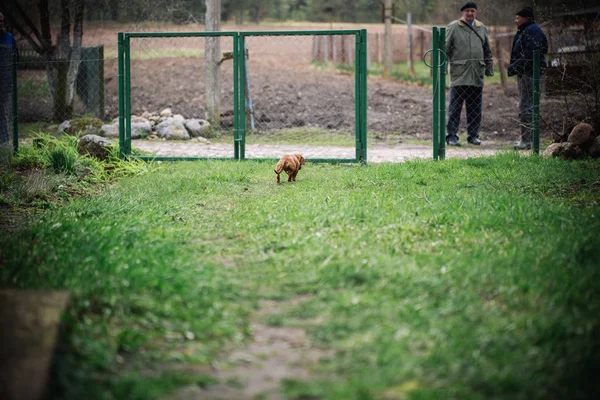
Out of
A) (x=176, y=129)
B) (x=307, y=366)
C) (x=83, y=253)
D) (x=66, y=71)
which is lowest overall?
(x=307, y=366)

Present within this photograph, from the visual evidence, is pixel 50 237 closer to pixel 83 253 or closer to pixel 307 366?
pixel 83 253

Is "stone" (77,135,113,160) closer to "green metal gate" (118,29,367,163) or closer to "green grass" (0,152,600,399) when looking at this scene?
"green metal gate" (118,29,367,163)

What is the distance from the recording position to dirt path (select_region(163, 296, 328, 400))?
10.3ft

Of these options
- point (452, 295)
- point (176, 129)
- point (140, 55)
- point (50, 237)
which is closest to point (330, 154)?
point (176, 129)

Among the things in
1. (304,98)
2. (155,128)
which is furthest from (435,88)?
(304,98)

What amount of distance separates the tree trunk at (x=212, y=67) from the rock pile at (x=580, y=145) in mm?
7173

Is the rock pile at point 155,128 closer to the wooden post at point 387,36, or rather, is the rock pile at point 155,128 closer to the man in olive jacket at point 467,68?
the man in olive jacket at point 467,68

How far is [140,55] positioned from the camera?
2412cm

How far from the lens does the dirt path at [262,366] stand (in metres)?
3.13

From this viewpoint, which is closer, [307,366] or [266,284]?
[307,366]

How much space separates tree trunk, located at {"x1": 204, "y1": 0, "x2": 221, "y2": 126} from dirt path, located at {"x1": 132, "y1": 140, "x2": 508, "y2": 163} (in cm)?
178

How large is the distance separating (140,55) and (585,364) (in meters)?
22.6

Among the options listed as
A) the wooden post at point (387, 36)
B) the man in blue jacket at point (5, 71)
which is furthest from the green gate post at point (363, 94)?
the wooden post at point (387, 36)

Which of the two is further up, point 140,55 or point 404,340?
point 140,55
